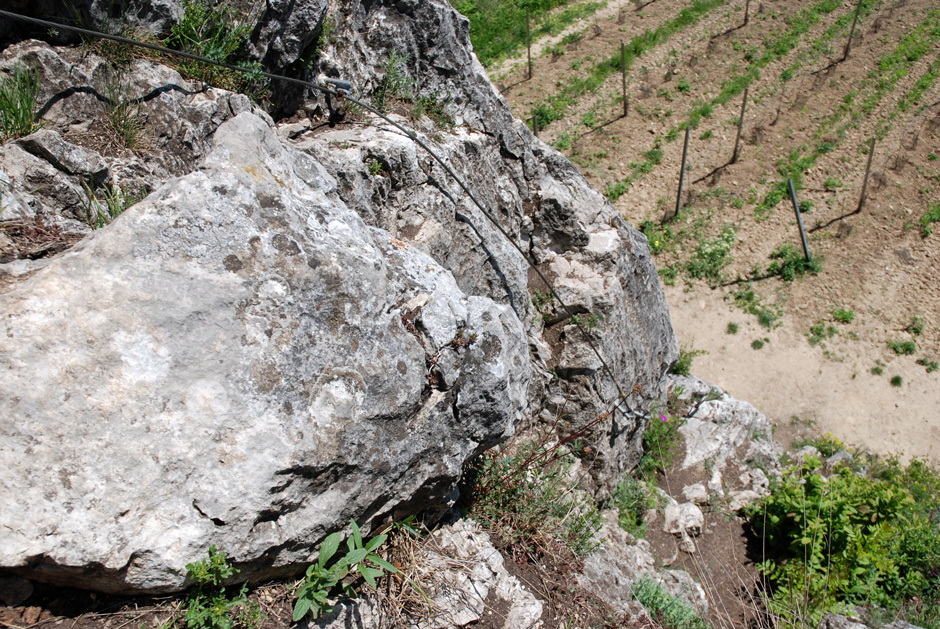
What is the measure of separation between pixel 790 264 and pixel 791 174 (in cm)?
268

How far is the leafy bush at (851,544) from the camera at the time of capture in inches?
225

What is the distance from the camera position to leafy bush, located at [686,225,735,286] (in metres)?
12.8

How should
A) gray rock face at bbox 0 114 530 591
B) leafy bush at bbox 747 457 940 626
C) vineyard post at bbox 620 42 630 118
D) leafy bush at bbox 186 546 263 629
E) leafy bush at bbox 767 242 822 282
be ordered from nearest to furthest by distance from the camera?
1. gray rock face at bbox 0 114 530 591
2. leafy bush at bbox 186 546 263 629
3. leafy bush at bbox 747 457 940 626
4. leafy bush at bbox 767 242 822 282
5. vineyard post at bbox 620 42 630 118

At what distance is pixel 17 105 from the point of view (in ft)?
10.3

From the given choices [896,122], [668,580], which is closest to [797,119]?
[896,122]

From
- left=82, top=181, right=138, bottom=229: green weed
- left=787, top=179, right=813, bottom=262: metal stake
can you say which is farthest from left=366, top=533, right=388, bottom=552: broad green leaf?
left=787, top=179, right=813, bottom=262: metal stake

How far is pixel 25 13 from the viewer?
3.48m

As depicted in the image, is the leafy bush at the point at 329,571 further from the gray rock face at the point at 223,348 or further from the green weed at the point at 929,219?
the green weed at the point at 929,219

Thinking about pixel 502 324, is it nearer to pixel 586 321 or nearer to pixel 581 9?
pixel 586 321

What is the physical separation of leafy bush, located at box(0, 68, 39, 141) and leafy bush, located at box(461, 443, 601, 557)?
3.33 metres

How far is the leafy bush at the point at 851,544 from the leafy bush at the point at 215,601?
4.84m

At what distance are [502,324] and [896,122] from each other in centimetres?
1567

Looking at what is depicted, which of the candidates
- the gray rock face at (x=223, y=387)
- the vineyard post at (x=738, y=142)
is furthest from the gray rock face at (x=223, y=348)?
the vineyard post at (x=738, y=142)

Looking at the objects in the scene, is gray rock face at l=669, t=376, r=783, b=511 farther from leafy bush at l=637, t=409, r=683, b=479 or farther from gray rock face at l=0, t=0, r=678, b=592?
gray rock face at l=0, t=0, r=678, b=592
